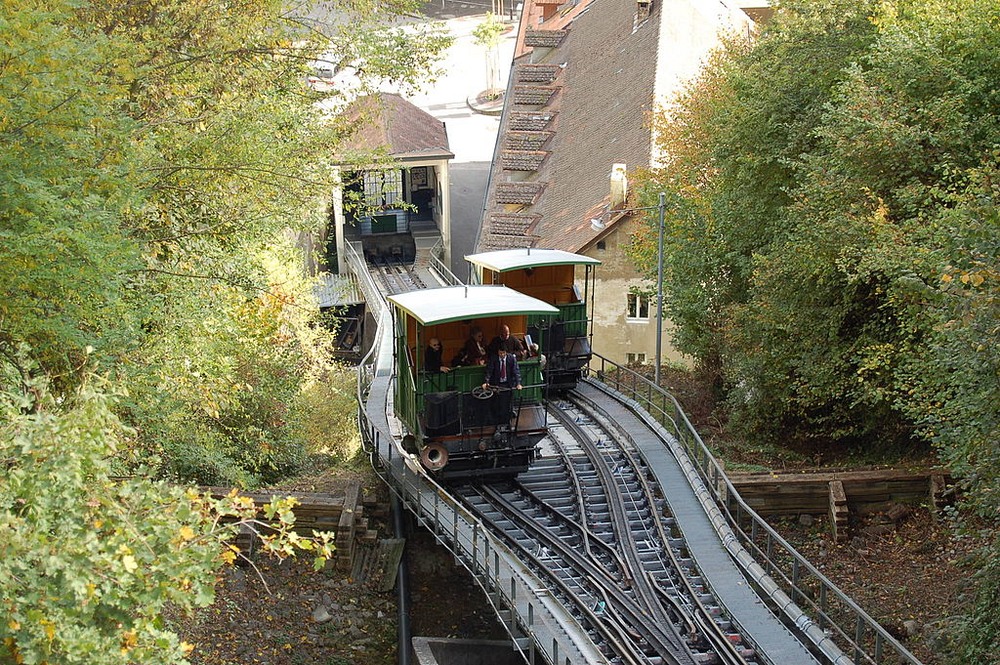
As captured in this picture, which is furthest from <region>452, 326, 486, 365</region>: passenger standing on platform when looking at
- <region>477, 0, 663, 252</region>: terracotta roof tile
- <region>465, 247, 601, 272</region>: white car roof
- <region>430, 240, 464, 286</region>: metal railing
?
<region>430, 240, 464, 286</region>: metal railing

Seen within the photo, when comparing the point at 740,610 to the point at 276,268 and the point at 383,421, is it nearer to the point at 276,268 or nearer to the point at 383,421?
the point at 383,421

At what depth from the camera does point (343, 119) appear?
21750 millimetres

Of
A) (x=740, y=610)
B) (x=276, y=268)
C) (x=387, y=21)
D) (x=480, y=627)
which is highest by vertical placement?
(x=387, y=21)

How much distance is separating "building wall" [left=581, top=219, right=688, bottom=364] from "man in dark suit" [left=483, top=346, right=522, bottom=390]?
21112 mm

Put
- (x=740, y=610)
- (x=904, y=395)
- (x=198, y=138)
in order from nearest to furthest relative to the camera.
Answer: (x=740, y=610)
(x=198, y=138)
(x=904, y=395)

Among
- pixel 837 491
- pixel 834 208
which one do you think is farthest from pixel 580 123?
pixel 837 491

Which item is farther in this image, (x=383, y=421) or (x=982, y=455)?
(x=383, y=421)

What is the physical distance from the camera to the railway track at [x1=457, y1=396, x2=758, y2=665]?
12312mm

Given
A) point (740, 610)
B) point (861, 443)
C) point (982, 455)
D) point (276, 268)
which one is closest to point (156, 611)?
point (740, 610)

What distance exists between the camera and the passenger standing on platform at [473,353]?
55.1ft

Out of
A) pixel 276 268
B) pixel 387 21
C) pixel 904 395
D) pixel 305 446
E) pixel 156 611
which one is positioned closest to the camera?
pixel 156 611

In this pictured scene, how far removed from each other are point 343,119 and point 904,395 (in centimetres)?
1246

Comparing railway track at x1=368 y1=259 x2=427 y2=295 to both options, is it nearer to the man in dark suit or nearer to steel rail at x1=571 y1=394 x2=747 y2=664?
steel rail at x1=571 y1=394 x2=747 y2=664

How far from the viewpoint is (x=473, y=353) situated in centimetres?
1683
